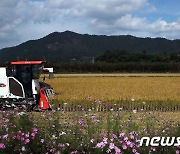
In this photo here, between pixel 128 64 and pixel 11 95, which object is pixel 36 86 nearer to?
pixel 11 95

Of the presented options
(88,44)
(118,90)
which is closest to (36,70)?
(118,90)

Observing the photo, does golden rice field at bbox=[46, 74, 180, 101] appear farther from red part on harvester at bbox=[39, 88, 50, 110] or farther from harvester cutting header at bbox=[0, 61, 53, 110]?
red part on harvester at bbox=[39, 88, 50, 110]

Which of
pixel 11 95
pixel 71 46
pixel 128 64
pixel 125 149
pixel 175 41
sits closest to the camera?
pixel 125 149

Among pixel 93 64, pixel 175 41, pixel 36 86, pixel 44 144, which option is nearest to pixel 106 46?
pixel 175 41

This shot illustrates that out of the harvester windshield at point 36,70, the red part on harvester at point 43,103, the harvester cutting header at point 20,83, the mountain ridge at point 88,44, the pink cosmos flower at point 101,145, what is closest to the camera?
the pink cosmos flower at point 101,145

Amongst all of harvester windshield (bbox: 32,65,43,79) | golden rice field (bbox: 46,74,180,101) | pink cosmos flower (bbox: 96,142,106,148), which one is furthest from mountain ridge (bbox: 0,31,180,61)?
pink cosmos flower (bbox: 96,142,106,148)

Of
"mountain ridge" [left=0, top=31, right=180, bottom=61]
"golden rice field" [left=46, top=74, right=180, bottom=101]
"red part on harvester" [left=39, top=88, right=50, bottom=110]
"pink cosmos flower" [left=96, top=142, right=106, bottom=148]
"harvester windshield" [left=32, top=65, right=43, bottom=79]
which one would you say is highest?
"mountain ridge" [left=0, top=31, right=180, bottom=61]

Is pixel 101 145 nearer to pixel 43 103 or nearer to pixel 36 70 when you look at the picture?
pixel 43 103

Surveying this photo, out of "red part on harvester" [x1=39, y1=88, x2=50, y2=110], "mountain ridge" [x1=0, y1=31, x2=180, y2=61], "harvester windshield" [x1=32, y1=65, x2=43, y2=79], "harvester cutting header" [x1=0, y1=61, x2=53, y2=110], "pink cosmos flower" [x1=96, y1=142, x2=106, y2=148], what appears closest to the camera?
"pink cosmos flower" [x1=96, y1=142, x2=106, y2=148]

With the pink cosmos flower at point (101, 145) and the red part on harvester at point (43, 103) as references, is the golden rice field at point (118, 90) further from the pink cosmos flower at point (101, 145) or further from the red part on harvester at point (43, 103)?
the pink cosmos flower at point (101, 145)

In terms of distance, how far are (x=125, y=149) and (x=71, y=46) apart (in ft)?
586

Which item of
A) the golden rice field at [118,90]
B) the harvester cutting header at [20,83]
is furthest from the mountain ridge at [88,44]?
the harvester cutting header at [20,83]

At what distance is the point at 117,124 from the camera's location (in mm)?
6051

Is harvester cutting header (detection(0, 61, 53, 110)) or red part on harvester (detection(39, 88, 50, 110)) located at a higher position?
harvester cutting header (detection(0, 61, 53, 110))
